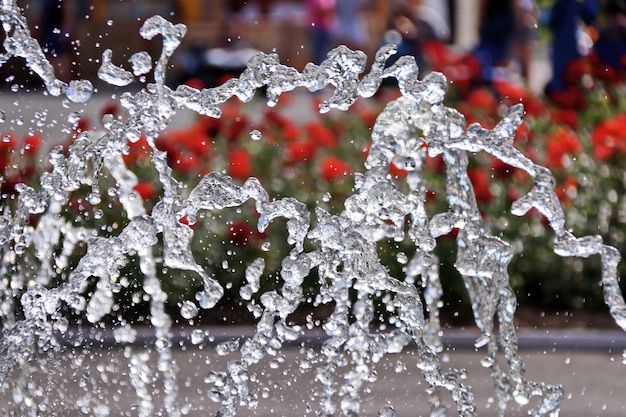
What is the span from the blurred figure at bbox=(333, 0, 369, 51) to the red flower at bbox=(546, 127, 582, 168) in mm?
7300

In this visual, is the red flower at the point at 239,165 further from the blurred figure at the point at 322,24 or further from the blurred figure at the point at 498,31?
the blurred figure at the point at 322,24

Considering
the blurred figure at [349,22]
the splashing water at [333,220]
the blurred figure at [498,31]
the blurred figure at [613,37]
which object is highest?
the splashing water at [333,220]

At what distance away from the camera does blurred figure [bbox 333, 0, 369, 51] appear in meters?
13.4

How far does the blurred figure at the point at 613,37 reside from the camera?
7930 mm

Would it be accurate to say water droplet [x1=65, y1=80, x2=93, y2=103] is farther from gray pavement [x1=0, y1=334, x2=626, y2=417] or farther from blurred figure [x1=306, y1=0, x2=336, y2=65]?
blurred figure [x1=306, y1=0, x2=336, y2=65]

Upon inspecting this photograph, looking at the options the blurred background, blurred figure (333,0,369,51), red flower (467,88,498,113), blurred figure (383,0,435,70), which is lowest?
the blurred background

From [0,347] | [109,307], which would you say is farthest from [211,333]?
[0,347]

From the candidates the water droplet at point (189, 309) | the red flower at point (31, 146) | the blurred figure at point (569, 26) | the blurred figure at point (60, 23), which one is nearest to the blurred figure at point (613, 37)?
the blurred figure at point (569, 26)

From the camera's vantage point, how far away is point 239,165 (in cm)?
602

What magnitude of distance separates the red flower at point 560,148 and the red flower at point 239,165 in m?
1.25

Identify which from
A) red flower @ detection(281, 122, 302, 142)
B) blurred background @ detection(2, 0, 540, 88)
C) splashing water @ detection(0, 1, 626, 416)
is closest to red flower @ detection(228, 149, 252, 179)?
red flower @ detection(281, 122, 302, 142)

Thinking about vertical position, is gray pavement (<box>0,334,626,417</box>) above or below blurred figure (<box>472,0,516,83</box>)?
above

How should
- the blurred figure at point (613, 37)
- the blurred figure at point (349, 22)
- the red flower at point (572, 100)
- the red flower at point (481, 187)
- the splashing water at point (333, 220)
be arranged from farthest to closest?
the blurred figure at point (349, 22) → the blurred figure at point (613, 37) → the red flower at point (572, 100) → the red flower at point (481, 187) → the splashing water at point (333, 220)

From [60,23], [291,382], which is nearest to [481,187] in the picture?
[291,382]
